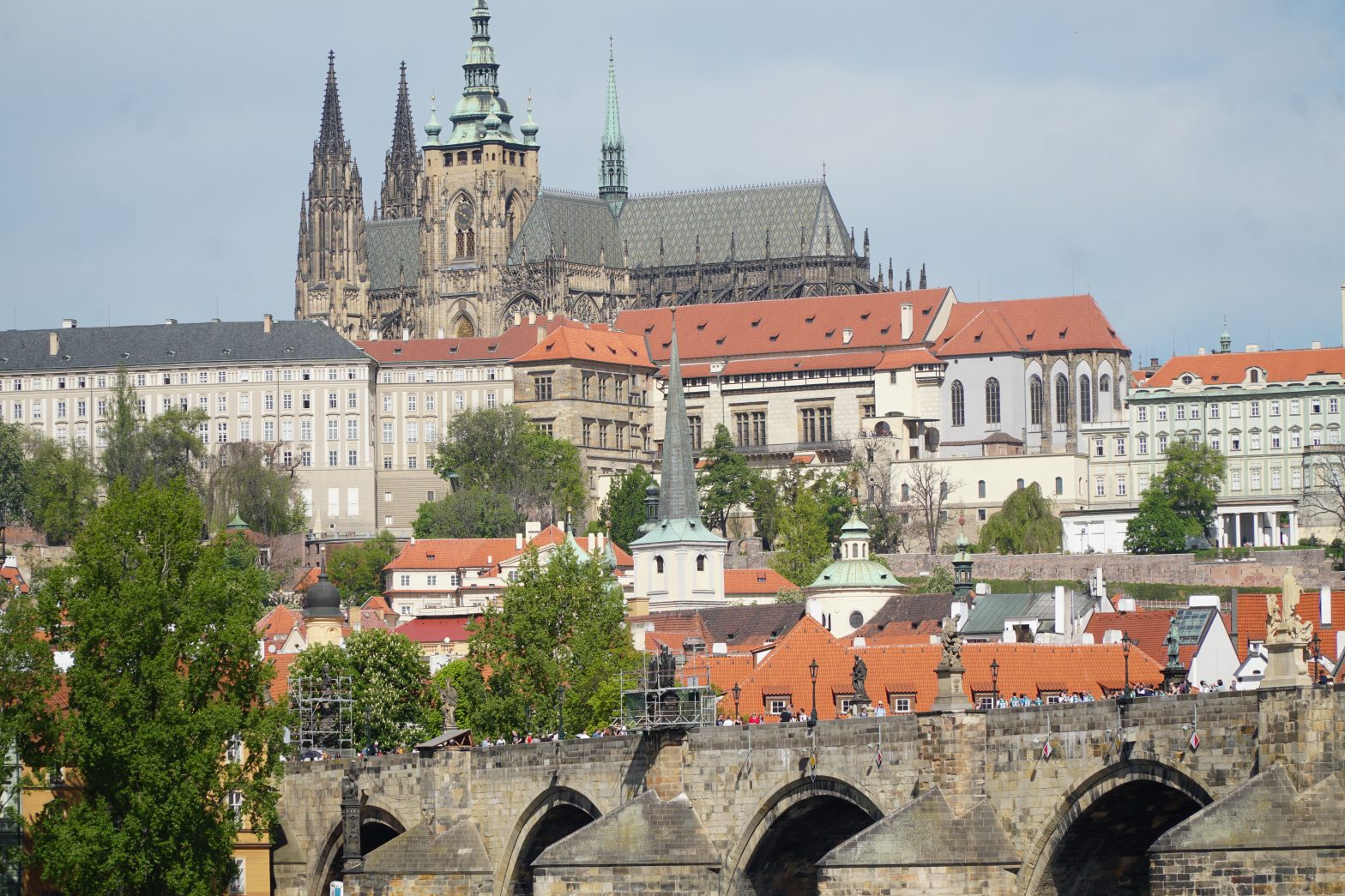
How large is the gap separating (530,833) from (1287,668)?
2015 centimetres

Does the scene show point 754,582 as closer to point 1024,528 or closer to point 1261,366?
point 1024,528

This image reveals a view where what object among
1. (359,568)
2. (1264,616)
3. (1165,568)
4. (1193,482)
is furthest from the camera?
(1193,482)

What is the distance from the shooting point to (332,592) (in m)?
117

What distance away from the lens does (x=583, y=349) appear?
192m

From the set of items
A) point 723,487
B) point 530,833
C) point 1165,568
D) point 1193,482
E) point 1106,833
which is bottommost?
point 530,833

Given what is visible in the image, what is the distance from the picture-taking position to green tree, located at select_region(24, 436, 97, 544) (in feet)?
576

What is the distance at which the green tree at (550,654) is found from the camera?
252 ft

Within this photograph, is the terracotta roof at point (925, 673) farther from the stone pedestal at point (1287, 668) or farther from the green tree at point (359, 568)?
the green tree at point (359, 568)

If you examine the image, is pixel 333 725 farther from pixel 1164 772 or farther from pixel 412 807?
pixel 1164 772

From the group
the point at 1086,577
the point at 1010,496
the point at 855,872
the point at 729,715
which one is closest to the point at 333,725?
the point at 729,715

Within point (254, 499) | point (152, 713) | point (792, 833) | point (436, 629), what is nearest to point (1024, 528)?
point (254, 499)

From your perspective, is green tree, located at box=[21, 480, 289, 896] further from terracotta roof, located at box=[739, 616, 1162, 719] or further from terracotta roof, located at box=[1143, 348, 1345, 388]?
terracotta roof, located at box=[1143, 348, 1345, 388]

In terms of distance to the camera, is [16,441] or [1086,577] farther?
[16,441]

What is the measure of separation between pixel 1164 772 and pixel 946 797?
436 centimetres
